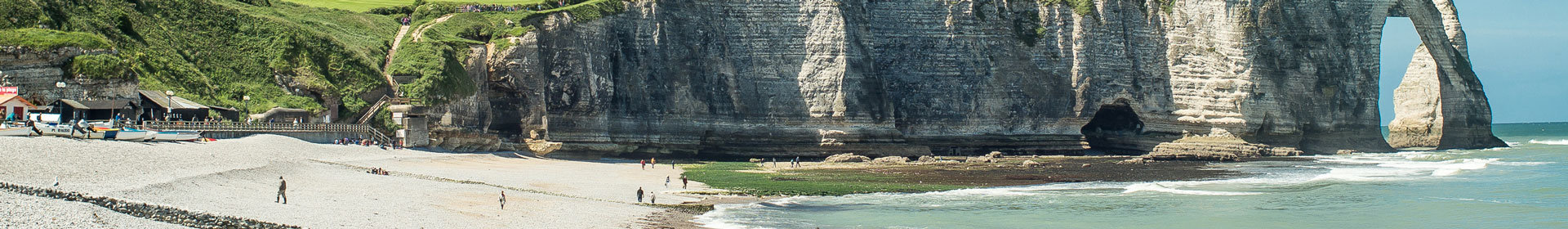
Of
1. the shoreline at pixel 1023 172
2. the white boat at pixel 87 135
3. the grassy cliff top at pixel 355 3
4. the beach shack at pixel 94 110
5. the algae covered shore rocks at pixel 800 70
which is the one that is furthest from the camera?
the grassy cliff top at pixel 355 3

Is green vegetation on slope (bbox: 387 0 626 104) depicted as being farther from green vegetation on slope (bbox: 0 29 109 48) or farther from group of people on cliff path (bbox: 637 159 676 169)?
green vegetation on slope (bbox: 0 29 109 48)

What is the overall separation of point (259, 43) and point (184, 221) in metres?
36.2

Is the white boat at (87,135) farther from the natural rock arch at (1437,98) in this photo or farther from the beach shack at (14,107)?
the natural rock arch at (1437,98)

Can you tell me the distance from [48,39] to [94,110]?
410 centimetres

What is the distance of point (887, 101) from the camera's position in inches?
2736

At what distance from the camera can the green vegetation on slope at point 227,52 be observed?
4909 cm

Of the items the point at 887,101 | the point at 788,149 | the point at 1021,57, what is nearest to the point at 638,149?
the point at 788,149

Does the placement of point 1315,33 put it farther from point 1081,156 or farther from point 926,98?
point 926,98

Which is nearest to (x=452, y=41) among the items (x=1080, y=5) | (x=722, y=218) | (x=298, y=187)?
(x=298, y=187)

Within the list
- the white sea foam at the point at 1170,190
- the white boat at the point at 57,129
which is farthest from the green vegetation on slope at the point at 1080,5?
the white boat at the point at 57,129

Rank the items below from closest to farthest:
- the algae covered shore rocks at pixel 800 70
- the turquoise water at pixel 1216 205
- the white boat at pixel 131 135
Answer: the turquoise water at pixel 1216 205 < the white boat at pixel 131 135 < the algae covered shore rocks at pixel 800 70

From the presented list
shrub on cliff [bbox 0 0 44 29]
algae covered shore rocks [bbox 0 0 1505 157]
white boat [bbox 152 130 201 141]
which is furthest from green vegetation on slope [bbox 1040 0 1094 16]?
shrub on cliff [bbox 0 0 44 29]

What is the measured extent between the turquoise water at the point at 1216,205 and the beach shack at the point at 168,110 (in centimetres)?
1956

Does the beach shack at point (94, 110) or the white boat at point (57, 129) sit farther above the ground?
the beach shack at point (94, 110)
